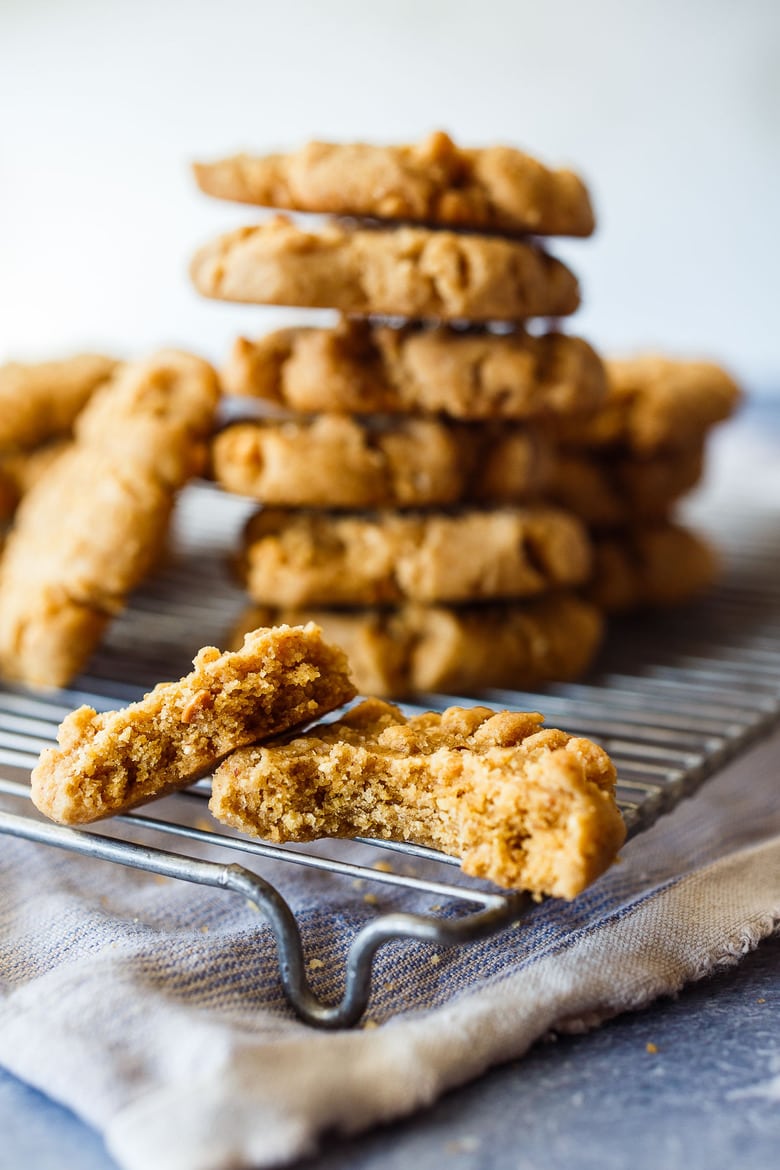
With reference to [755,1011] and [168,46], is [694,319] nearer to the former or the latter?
[168,46]

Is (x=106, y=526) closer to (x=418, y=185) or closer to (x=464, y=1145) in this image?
(x=418, y=185)

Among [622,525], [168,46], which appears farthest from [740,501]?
[168,46]

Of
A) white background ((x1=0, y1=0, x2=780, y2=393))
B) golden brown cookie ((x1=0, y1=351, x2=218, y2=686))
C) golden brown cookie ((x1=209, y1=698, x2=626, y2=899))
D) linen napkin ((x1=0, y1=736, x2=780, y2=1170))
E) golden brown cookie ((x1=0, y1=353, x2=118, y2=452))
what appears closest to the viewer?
linen napkin ((x1=0, y1=736, x2=780, y2=1170))

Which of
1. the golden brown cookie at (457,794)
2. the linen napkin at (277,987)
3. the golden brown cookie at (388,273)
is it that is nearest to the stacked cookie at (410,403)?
the golden brown cookie at (388,273)

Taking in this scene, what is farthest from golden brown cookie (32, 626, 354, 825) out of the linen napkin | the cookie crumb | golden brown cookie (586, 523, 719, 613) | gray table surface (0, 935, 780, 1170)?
golden brown cookie (586, 523, 719, 613)

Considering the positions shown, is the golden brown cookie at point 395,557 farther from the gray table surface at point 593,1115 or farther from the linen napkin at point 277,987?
the gray table surface at point 593,1115

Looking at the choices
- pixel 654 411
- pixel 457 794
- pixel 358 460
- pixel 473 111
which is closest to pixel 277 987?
pixel 457 794

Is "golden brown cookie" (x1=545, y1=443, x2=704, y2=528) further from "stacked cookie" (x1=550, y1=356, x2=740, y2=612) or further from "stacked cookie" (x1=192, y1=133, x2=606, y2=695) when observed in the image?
"stacked cookie" (x1=192, y1=133, x2=606, y2=695)
